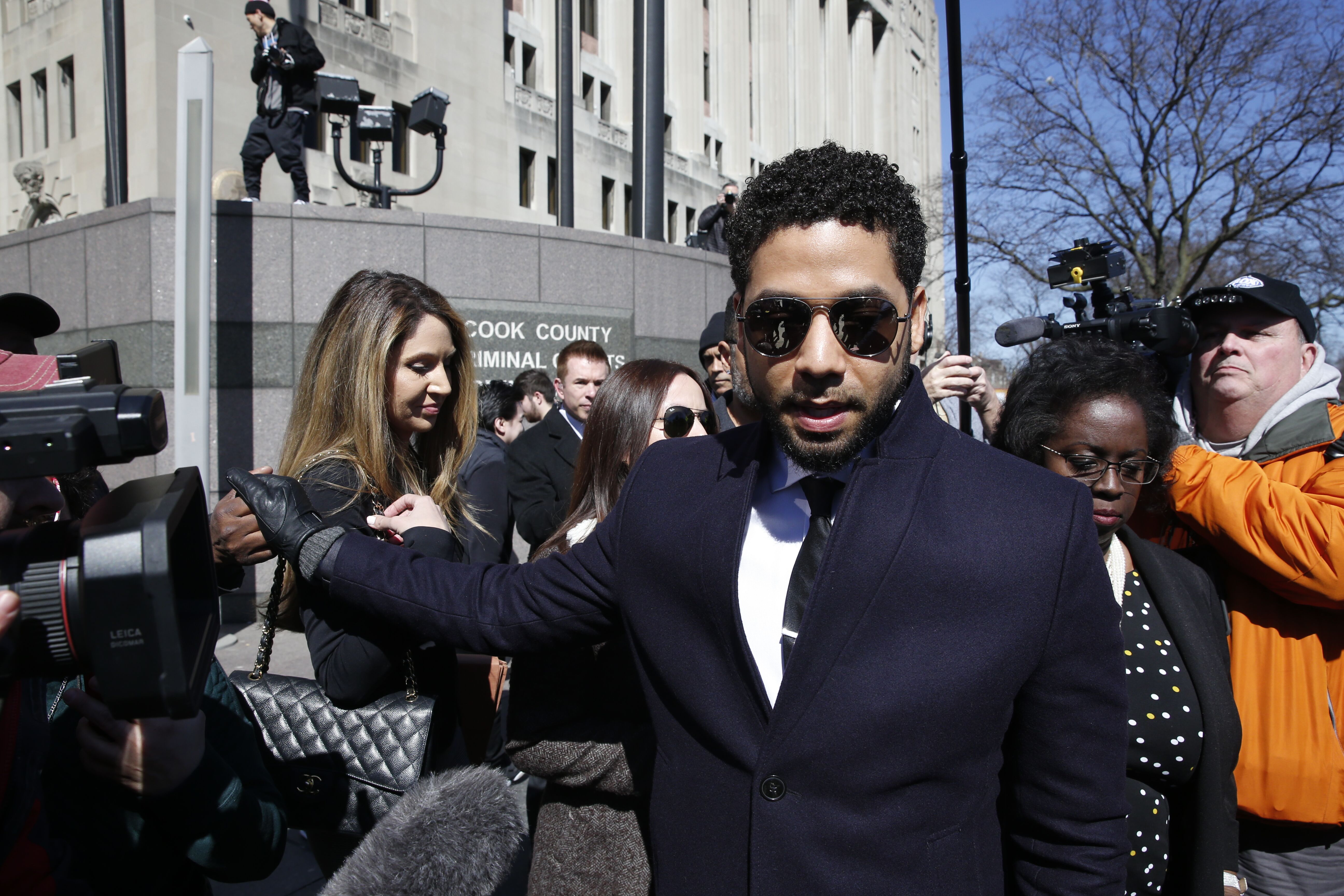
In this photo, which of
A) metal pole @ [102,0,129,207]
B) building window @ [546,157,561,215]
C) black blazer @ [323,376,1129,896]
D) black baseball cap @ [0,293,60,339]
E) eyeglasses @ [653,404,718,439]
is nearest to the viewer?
black blazer @ [323,376,1129,896]

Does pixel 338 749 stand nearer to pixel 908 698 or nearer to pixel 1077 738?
pixel 908 698

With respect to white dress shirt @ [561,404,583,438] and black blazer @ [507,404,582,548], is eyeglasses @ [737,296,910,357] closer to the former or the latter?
black blazer @ [507,404,582,548]

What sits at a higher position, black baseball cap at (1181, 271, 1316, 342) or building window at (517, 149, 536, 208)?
building window at (517, 149, 536, 208)

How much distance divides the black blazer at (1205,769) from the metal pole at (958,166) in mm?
1108

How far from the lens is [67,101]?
2059 cm

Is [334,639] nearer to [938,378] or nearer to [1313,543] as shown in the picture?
[938,378]

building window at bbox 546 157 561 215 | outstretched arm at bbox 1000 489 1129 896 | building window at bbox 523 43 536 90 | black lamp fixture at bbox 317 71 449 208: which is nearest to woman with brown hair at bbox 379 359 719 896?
outstretched arm at bbox 1000 489 1129 896

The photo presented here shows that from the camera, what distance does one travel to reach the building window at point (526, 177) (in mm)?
25797

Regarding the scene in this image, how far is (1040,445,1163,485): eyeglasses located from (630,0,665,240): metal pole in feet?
25.7

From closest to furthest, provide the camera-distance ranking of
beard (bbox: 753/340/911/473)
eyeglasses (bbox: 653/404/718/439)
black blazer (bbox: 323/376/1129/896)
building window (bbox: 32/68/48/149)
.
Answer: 1. black blazer (bbox: 323/376/1129/896)
2. beard (bbox: 753/340/911/473)
3. eyeglasses (bbox: 653/404/718/439)
4. building window (bbox: 32/68/48/149)

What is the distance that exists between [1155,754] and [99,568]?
6.36 ft

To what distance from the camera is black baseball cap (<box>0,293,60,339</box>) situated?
3057mm

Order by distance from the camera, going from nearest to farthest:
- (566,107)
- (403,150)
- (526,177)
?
1. (566,107)
2. (403,150)
3. (526,177)

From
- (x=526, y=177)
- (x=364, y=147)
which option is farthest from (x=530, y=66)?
(x=364, y=147)
